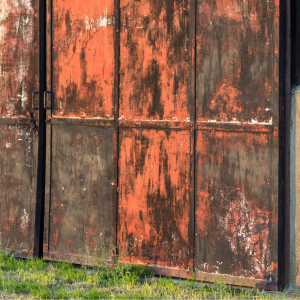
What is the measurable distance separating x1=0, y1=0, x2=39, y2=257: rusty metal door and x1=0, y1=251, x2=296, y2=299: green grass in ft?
1.55

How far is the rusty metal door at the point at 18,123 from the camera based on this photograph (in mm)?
4469

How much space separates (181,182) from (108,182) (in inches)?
30.4

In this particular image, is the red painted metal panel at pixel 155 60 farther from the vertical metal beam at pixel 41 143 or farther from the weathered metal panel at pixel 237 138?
the vertical metal beam at pixel 41 143

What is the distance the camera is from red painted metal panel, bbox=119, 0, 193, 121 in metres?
3.83

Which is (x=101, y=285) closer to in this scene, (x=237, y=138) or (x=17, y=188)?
(x=17, y=188)

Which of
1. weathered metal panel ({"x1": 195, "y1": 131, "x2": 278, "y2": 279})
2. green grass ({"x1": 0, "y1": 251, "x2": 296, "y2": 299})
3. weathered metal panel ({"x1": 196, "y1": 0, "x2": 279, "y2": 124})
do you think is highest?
weathered metal panel ({"x1": 196, "y1": 0, "x2": 279, "y2": 124})

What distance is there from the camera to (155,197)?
3969 millimetres

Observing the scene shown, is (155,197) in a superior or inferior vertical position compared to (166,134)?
inferior

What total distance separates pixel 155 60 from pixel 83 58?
0.80m

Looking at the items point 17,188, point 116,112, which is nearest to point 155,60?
point 116,112

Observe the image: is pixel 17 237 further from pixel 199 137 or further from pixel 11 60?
pixel 199 137

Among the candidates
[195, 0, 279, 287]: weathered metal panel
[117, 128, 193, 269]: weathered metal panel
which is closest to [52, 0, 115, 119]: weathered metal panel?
[117, 128, 193, 269]: weathered metal panel

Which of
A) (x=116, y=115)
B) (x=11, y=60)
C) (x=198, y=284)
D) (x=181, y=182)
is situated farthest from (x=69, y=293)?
(x=11, y=60)

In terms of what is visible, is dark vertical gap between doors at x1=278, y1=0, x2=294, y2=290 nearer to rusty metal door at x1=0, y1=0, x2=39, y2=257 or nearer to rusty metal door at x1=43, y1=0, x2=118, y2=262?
rusty metal door at x1=43, y1=0, x2=118, y2=262
